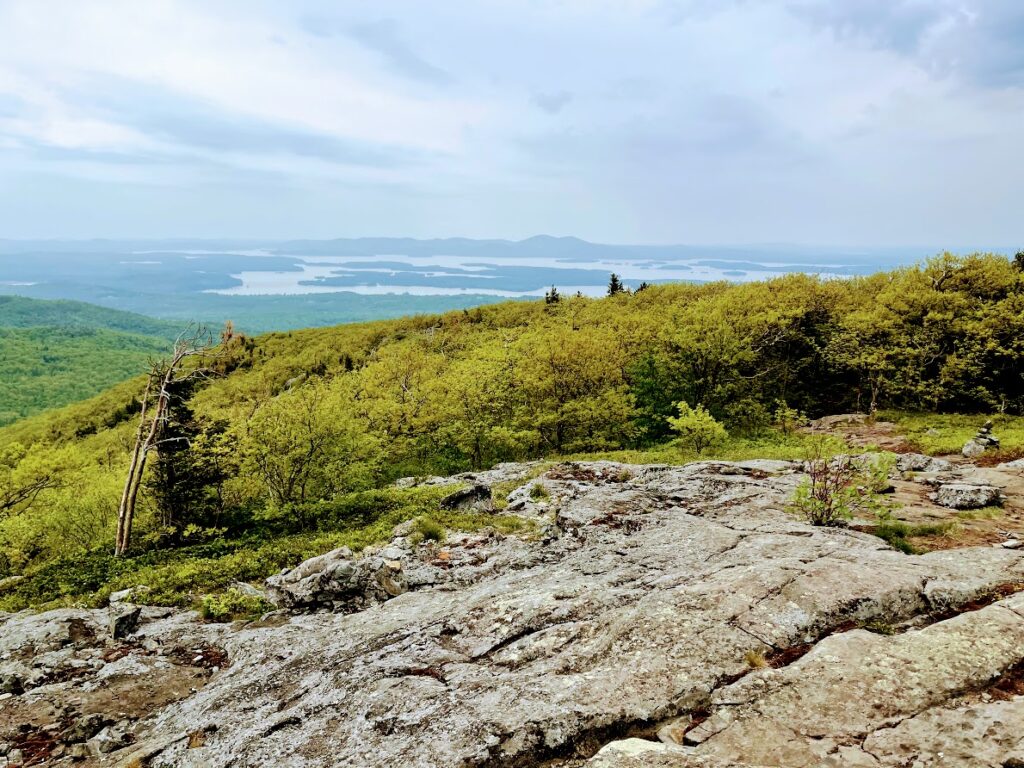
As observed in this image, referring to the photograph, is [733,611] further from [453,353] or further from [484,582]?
[453,353]

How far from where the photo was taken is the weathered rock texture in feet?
20.7

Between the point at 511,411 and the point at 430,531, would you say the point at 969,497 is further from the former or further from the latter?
the point at 511,411

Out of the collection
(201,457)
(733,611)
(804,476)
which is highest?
(733,611)

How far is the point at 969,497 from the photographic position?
16281 mm

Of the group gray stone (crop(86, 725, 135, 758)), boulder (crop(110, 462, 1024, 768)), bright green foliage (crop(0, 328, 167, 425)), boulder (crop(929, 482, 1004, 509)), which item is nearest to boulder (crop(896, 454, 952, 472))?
boulder (crop(929, 482, 1004, 509))

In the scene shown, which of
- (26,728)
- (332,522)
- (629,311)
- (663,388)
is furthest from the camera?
(629,311)

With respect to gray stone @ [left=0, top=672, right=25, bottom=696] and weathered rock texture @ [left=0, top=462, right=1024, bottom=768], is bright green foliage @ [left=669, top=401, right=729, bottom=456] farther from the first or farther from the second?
gray stone @ [left=0, top=672, right=25, bottom=696]

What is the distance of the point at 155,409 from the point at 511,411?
2388cm

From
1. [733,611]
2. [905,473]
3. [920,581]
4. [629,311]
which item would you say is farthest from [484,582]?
[629,311]

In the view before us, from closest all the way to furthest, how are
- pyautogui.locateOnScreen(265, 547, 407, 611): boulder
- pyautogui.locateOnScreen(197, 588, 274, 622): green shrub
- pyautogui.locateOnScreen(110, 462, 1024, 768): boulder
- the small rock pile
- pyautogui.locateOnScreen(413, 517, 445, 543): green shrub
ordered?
pyautogui.locateOnScreen(110, 462, 1024, 768): boulder → pyautogui.locateOnScreen(265, 547, 407, 611): boulder → pyautogui.locateOnScreen(197, 588, 274, 622): green shrub → pyautogui.locateOnScreen(413, 517, 445, 543): green shrub → the small rock pile

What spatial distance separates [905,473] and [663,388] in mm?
23506

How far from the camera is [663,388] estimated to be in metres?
44.6

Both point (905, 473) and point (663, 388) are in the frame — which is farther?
point (663, 388)

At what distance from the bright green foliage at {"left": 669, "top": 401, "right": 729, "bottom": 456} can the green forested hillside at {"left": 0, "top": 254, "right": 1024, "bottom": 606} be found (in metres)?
0.65
